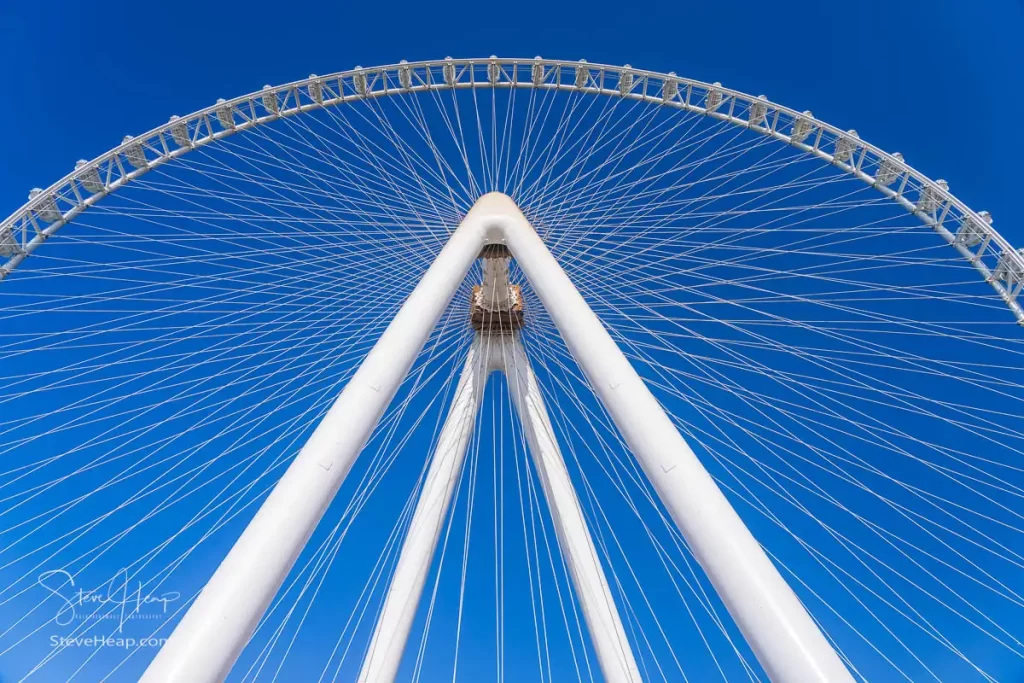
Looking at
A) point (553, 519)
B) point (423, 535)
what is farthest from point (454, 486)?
point (553, 519)

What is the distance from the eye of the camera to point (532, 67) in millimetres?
17109

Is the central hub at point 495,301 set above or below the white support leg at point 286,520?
above

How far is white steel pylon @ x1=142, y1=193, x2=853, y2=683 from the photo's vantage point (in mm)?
4844

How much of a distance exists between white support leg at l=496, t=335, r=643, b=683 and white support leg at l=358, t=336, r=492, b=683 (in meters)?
1.24

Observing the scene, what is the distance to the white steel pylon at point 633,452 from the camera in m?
4.84

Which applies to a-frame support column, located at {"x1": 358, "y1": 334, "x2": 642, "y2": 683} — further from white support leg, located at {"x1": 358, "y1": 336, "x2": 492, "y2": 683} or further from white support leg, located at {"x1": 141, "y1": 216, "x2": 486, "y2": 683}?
white support leg, located at {"x1": 141, "y1": 216, "x2": 486, "y2": 683}

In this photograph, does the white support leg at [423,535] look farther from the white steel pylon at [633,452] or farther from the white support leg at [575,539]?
the white steel pylon at [633,452]

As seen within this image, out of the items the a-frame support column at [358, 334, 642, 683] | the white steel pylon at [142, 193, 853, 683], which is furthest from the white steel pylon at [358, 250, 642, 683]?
the white steel pylon at [142, 193, 853, 683]

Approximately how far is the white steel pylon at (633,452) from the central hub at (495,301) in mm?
5147

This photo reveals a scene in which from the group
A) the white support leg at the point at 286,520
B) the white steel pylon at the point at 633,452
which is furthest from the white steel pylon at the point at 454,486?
the white support leg at the point at 286,520

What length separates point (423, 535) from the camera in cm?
1142

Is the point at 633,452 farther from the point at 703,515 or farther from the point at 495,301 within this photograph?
the point at 495,301

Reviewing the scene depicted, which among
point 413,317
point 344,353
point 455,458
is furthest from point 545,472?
point 413,317

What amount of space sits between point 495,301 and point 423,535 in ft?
18.0
